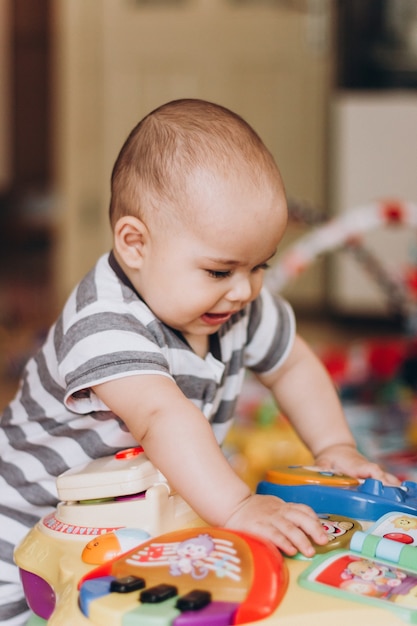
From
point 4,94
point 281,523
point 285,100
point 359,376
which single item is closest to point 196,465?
point 281,523

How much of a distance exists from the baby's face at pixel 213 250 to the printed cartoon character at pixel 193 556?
20 cm

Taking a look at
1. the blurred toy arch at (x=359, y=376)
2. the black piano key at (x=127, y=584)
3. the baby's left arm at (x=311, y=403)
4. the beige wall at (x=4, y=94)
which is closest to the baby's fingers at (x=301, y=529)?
the black piano key at (x=127, y=584)

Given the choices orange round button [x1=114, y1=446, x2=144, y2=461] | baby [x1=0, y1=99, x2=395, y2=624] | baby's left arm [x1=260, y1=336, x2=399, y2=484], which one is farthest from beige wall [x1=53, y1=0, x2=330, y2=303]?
orange round button [x1=114, y1=446, x2=144, y2=461]

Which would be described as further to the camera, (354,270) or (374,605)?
(354,270)

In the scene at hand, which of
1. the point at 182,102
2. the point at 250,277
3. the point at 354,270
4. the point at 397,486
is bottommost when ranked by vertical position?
the point at 354,270

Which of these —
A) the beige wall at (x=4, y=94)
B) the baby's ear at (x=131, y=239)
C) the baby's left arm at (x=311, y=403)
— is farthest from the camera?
the beige wall at (x=4, y=94)

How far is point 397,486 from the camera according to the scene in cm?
83

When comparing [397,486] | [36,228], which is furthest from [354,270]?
[36,228]

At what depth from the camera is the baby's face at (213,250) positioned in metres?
0.77

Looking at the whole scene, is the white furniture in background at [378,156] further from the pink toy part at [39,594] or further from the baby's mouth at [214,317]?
the pink toy part at [39,594]

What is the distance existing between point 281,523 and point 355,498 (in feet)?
0.33

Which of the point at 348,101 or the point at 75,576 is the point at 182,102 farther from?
the point at 348,101

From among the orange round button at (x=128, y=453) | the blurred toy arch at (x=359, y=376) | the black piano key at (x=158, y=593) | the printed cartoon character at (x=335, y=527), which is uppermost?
the orange round button at (x=128, y=453)

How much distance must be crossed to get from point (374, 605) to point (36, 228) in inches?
204
